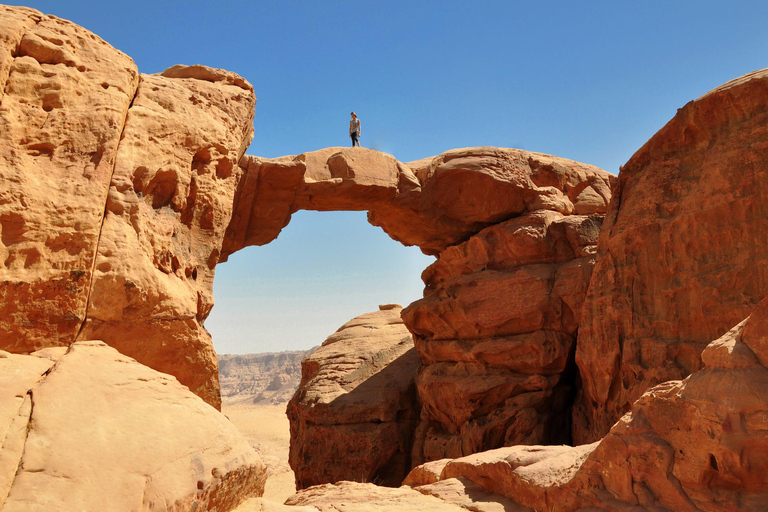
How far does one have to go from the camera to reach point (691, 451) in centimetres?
499

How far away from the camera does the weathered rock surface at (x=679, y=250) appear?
9094mm

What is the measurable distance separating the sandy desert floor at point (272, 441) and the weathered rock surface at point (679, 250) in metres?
9.81

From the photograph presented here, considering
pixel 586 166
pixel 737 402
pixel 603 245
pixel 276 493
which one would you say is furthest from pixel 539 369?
pixel 276 493

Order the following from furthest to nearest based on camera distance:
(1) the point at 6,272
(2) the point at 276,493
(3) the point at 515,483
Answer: (2) the point at 276,493 → (3) the point at 515,483 → (1) the point at 6,272

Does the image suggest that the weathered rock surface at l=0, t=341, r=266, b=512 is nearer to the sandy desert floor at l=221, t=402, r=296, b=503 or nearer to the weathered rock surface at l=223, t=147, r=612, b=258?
the weathered rock surface at l=223, t=147, r=612, b=258

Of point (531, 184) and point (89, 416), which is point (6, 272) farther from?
point (531, 184)

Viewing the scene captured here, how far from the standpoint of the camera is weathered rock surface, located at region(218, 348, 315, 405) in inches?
2350

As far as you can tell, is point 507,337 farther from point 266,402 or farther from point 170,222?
point 266,402

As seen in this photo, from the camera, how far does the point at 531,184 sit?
1451cm

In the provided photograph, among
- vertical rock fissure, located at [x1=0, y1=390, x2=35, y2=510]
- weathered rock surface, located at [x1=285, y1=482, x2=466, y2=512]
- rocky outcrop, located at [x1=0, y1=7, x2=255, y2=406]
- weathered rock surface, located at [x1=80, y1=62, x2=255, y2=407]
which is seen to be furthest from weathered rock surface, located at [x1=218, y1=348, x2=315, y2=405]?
vertical rock fissure, located at [x1=0, y1=390, x2=35, y2=510]

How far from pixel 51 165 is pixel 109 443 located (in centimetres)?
356

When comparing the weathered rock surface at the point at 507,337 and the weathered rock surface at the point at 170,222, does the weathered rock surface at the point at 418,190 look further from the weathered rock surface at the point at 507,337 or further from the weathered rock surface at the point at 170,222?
the weathered rock surface at the point at 170,222

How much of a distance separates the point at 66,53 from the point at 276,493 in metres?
16.7

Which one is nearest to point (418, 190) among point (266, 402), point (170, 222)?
point (170, 222)
